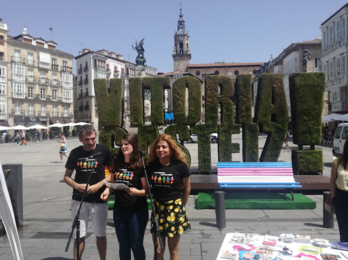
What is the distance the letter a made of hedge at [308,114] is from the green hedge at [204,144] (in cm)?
242

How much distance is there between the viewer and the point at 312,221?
6.34 meters

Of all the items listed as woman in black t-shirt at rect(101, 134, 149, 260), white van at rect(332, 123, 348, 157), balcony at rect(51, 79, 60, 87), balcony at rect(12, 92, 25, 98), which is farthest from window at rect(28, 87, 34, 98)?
woman in black t-shirt at rect(101, 134, 149, 260)

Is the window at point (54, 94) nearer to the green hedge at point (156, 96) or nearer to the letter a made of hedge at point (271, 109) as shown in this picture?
the green hedge at point (156, 96)

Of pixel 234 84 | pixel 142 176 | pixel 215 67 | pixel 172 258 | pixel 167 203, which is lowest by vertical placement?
pixel 172 258

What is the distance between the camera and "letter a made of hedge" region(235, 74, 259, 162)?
9.27 m

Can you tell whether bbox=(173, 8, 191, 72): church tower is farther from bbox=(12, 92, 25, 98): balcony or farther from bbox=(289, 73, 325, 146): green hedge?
bbox=(289, 73, 325, 146): green hedge

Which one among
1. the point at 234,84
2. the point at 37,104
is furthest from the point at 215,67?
the point at 234,84

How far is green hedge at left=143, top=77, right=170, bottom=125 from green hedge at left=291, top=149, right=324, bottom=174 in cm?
411

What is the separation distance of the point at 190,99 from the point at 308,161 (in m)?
3.85

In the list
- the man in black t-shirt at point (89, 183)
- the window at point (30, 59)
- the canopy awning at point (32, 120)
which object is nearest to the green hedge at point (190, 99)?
the man in black t-shirt at point (89, 183)

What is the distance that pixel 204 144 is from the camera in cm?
938

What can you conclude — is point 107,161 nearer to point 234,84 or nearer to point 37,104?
point 234,84

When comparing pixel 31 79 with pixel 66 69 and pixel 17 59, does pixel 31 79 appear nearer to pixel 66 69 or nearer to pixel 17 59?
pixel 17 59

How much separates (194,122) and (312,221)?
4325 millimetres
